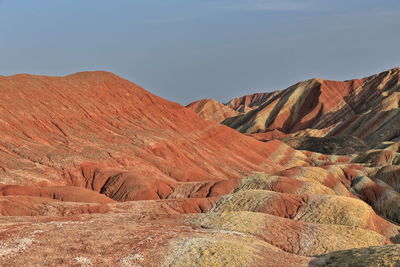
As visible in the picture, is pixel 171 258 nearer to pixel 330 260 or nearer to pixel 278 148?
pixel 330 260

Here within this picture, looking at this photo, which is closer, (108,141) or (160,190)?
(160,190)

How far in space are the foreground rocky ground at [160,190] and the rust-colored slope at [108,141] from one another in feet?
0.92

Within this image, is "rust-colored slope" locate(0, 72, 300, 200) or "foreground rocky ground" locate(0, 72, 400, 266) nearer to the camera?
"foreground rocky ground" locate(0, 72, 400, 266)

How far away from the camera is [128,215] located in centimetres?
4772

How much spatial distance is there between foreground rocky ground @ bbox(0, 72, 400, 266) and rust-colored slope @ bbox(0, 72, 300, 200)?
11.0 inches

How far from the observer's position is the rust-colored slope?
7494cm

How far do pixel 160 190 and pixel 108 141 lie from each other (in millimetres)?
24013

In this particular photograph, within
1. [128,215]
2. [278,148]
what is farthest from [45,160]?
[278,148]

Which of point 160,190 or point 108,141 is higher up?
point 108,141

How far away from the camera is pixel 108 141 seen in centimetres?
9262

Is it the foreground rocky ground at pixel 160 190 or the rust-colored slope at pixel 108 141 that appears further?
the rust-colored slope at pixel 108 141

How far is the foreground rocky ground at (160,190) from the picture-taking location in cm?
3155

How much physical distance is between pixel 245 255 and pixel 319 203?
26.7 metres

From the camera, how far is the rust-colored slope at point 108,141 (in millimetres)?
74938
